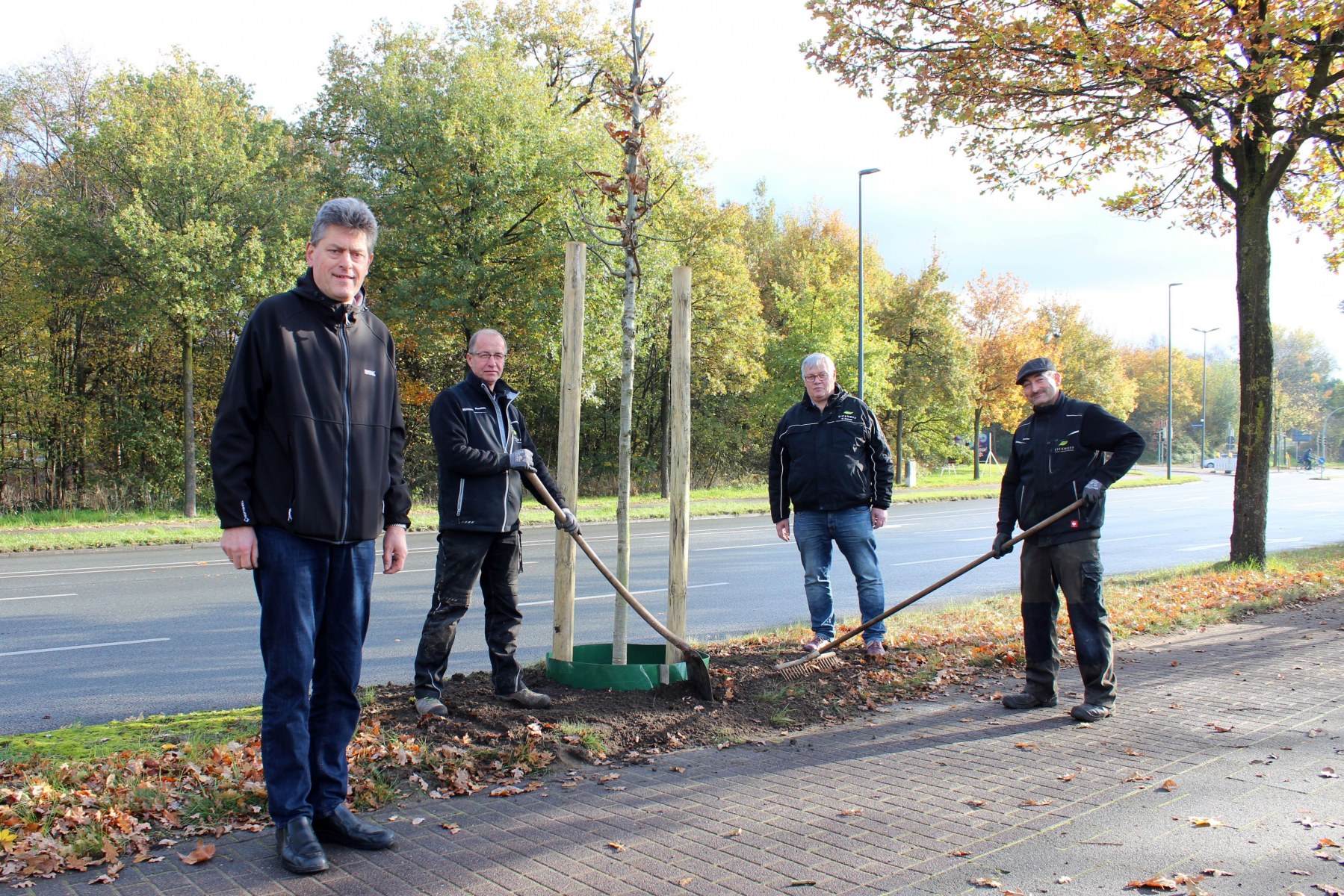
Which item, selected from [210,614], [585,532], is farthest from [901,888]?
[585,532]

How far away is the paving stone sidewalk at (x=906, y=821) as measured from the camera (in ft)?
10.1

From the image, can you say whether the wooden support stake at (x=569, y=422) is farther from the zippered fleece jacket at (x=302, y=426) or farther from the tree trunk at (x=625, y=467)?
the zippered fleece jacket at (x=302, y=426)

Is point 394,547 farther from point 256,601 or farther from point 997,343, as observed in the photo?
point 997,343

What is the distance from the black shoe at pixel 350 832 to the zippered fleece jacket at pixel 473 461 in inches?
72.5

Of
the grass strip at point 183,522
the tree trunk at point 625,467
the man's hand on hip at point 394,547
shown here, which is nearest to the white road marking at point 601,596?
the tree trunk at point 625,467

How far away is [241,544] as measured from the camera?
3080mm

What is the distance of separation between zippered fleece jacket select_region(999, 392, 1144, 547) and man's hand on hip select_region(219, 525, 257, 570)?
4.39 meters

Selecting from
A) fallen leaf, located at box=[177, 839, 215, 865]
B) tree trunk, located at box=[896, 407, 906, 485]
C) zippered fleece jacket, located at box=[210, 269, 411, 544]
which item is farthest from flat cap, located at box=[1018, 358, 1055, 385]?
tree trunk, located at box=[896, 407, 906, 485]

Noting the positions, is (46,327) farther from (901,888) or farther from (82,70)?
(901,888)

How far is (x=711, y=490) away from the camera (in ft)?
104

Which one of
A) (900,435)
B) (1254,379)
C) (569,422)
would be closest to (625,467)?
(569,422)

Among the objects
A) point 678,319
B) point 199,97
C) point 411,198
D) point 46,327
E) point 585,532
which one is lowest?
point 585,532

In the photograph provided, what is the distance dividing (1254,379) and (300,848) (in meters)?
11.9

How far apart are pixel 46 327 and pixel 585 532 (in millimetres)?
13521
